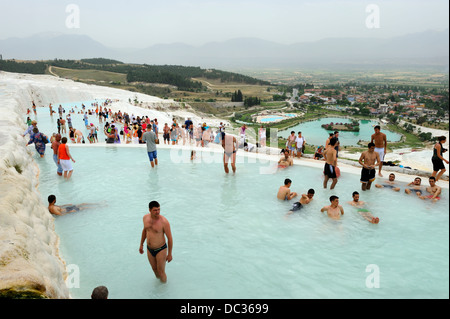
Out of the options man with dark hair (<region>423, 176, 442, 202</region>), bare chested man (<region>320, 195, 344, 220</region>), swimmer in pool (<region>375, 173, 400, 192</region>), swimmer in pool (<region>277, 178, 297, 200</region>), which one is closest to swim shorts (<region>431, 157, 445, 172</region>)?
man with dark hair (<region>423, 176, 442, 202</region>)

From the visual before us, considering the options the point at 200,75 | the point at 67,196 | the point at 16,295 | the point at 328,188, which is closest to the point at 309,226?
the point at 328,188

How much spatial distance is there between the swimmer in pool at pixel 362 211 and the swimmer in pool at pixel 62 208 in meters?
6.49

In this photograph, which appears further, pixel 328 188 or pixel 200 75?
pixel 200 75

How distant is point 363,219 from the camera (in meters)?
6.32

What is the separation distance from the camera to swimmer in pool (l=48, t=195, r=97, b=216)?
20.9 ft

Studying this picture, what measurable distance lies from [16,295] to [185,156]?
28.1 ft

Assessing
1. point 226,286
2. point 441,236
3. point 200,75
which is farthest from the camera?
point 200,75

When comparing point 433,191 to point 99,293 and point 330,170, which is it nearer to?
point 330,170

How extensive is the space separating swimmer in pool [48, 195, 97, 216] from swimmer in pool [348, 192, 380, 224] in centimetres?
649

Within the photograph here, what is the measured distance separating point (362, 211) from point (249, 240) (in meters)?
2.96

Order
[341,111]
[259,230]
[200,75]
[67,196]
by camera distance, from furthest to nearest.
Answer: [200,75] → [341,111] → [67,196] → [259,230]

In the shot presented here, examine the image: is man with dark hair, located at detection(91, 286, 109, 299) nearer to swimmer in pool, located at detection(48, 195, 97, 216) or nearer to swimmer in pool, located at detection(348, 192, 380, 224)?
swimmer in pool, located at detection(48, 195, 97, 216)
